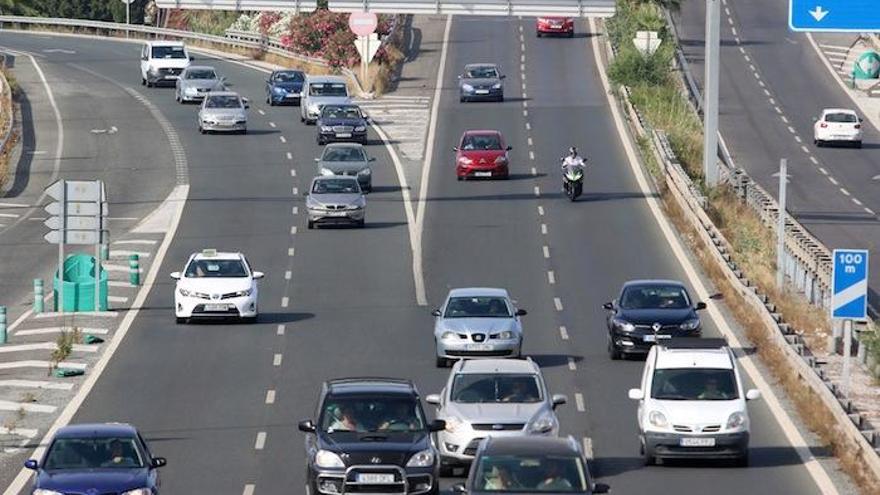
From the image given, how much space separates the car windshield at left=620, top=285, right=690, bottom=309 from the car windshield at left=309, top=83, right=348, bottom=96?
37.2 metres

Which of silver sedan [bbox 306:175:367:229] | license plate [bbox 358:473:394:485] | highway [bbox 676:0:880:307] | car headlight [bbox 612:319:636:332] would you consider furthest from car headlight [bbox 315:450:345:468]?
silver sedan [bbox 306:175:367:229]

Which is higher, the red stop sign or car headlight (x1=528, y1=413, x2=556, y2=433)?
the red stop sign

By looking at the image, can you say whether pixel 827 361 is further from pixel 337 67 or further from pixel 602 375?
pixel 337 67

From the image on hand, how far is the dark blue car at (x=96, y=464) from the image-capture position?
25094 millimetres

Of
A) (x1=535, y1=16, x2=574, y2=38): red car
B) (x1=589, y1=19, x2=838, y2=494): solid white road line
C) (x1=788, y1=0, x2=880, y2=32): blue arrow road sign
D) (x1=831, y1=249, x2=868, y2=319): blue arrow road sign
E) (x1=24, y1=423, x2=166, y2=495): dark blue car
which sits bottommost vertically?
(x1=589, y1=19, x2=838, y2=494): solid white road line

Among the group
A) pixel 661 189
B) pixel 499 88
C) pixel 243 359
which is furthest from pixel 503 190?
pixel 243 359

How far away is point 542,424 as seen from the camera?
29500 millimetres

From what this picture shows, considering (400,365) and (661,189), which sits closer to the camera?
(400,365)

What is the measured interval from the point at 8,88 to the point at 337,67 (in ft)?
48.5

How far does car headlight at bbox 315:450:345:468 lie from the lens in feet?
87.8

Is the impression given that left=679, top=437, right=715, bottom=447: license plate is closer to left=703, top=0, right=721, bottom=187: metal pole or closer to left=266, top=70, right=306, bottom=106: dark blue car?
left=703, top=0, right=721, bottom=187: metal pole

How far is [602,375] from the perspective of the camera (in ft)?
126

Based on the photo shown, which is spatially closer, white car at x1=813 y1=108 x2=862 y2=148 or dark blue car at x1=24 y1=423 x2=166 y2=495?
dark blue car at x1=24 y1=423 x2=166 y2=495

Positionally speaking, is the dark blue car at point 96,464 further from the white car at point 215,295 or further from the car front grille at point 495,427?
the white car at point 215,295
